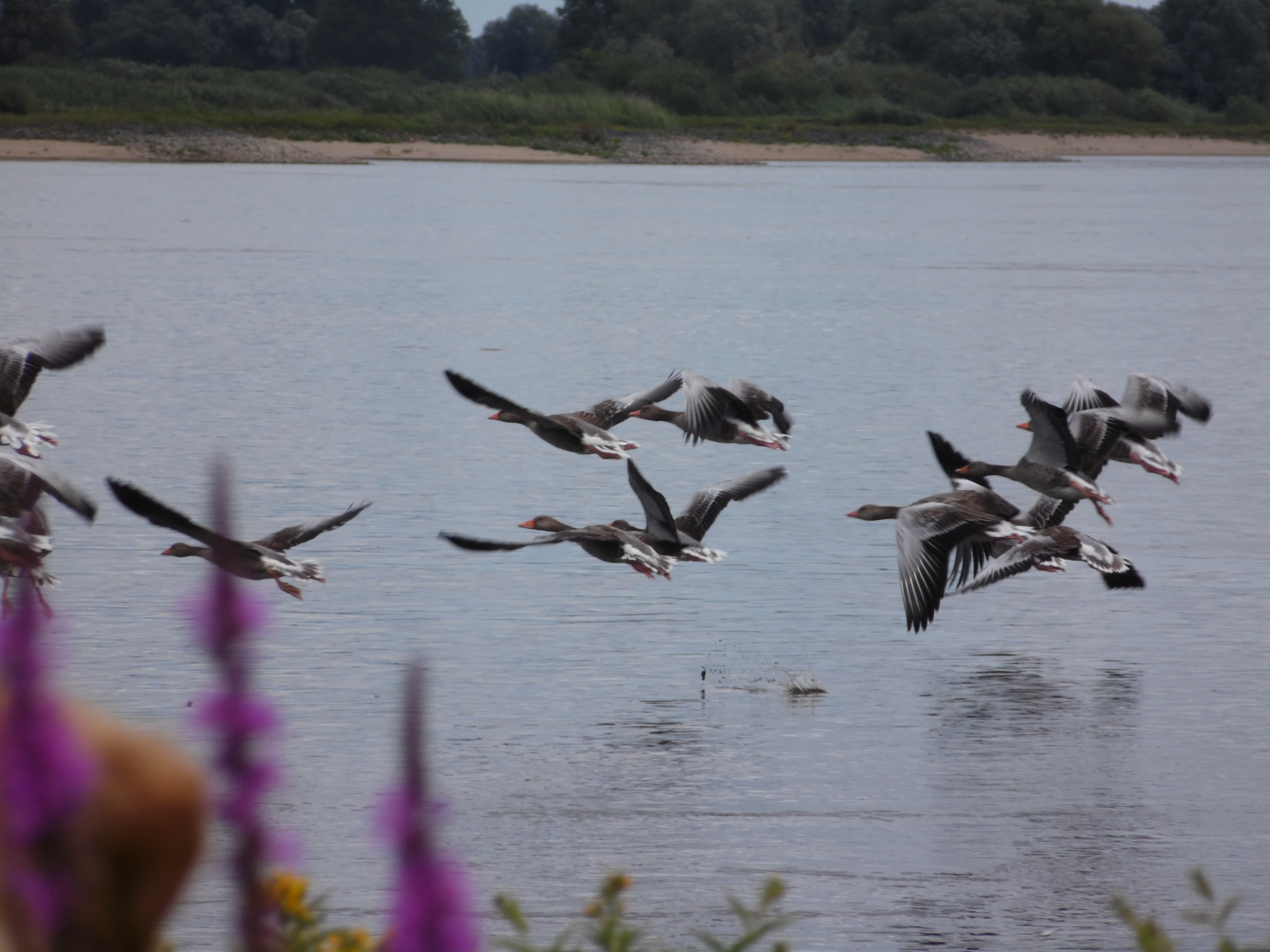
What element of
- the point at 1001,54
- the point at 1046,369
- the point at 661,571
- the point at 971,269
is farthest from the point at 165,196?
the point at 1001,54

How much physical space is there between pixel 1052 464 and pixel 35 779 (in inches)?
424

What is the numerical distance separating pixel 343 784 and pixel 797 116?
94.2m

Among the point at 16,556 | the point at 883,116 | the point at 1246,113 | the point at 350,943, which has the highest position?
the point at 350,943

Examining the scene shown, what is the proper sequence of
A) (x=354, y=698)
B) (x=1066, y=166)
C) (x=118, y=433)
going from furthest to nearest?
(x=1066, y=166) → (x=118, y=433) → (x=354, y=698)

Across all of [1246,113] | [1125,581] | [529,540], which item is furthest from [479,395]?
[1246,113]

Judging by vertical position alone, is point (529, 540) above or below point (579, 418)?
below

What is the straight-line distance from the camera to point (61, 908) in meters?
1.19

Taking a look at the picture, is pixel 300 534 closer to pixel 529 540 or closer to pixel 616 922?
pixel 529 540

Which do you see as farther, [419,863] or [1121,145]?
[1121,145]

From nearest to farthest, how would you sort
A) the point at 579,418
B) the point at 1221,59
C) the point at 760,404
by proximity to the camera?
the point at 579,418 < the point at 760,404 < the point at 1221,59

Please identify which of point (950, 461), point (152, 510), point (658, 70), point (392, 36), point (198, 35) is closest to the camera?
point (152, 510)

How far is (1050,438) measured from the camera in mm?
11430

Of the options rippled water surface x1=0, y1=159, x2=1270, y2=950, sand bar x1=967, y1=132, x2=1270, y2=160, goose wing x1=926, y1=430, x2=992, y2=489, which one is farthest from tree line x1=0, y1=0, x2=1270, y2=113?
goose wing x1=926, y1=430, x2=992, y2=489

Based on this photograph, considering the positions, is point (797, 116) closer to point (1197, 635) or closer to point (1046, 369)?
point (1046, 369)
